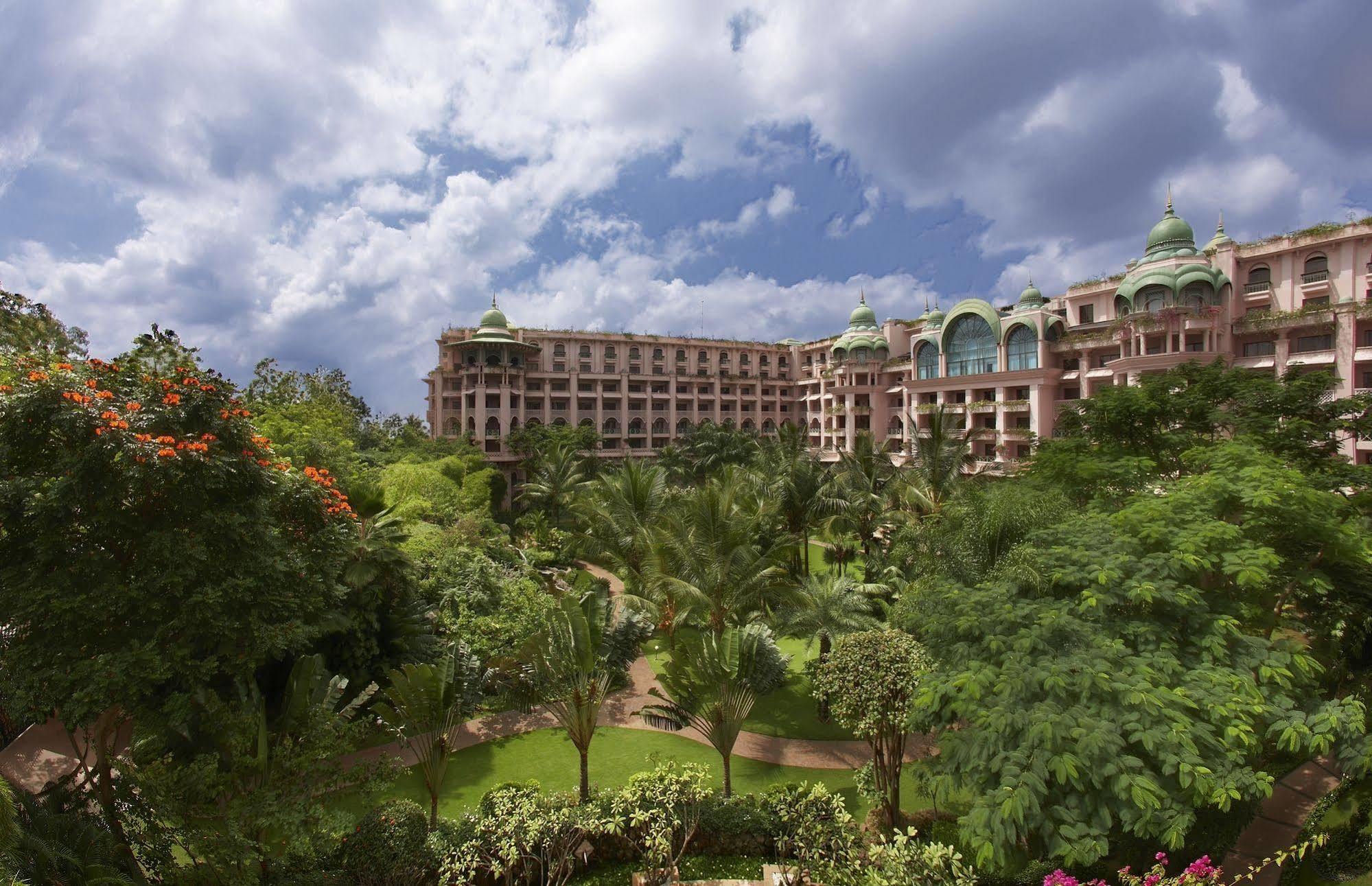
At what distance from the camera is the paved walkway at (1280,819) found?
1037 centimetres

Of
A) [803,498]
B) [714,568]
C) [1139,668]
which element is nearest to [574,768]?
[714,568]

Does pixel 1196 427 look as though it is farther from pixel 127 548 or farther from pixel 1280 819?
pixel 127 548

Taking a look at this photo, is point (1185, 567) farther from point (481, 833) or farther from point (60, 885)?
point (60, 885)

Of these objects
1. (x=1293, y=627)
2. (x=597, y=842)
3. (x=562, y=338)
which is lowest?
(x=597, y=842)

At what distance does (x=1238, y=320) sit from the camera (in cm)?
3106

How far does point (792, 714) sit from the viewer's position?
16.3 m

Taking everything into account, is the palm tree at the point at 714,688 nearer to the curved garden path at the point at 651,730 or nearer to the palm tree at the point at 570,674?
the palm tree at the point at 570,674

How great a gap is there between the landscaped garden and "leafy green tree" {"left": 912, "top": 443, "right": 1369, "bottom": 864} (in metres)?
0.06

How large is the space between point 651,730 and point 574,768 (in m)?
2.34

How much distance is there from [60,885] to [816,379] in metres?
56.8

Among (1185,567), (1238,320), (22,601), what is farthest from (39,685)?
(1238,320)

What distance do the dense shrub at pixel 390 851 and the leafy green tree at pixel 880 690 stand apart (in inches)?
272

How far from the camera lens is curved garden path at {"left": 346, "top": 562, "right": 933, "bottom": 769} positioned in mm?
14102

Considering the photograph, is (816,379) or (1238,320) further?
(816,379)
